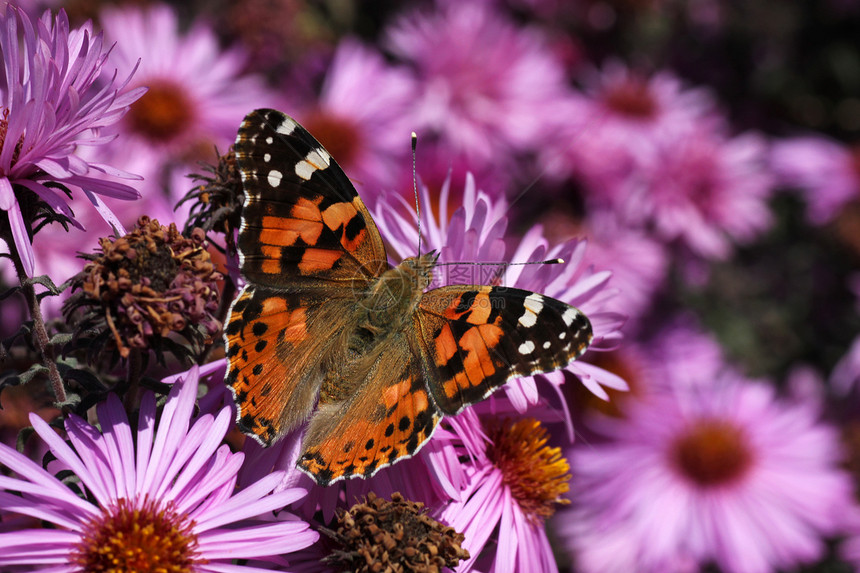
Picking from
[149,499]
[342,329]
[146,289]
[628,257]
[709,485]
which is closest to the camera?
[146,289]

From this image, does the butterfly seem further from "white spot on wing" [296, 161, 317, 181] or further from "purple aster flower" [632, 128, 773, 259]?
"purple aster flower" [632, 128, 773, 259]

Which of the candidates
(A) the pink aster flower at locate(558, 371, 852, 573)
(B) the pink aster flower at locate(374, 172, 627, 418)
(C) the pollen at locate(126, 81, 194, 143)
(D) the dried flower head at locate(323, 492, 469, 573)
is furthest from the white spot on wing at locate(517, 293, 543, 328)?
(C) the pollen at locate(126, 81, 194, 143)

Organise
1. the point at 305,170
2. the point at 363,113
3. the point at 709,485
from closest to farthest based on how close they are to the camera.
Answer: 1. the point at 305,170
2. the point at 709,485
3. the point at 363,113

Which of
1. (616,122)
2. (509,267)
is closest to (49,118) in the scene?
(509,267)

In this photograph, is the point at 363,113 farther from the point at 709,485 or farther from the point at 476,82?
the point at 709,485

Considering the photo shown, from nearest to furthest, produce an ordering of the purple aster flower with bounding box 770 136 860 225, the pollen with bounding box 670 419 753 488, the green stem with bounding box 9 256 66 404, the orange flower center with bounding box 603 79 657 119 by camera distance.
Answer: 1. the green stem with bounding box 9 256 66 404
2. the pollen with bounding box 670 419 753 488
3. the orange flower center with bounding box 603 79 657 119
4. the purple aster flower with bounding box 770 136 860 225
